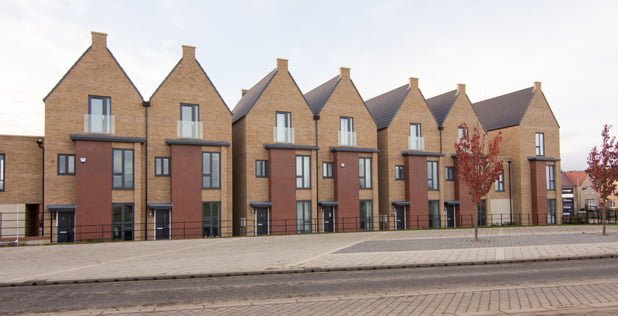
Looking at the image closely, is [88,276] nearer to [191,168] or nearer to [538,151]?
[191,168]

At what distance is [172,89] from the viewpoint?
28.9 m

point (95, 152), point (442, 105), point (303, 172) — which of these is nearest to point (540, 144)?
point (442, 105)

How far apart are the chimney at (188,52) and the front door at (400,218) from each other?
16078 mm

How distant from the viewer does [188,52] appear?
98.0 ft

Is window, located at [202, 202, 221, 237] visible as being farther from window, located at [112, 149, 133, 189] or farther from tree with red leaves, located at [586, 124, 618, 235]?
tree with red leaves, located at [586, 124, 618, 235]

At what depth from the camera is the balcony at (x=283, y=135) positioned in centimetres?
3127

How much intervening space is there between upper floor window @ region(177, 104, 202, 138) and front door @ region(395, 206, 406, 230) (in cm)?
1392

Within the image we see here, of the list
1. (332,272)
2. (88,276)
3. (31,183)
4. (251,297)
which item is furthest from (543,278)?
(31,183)

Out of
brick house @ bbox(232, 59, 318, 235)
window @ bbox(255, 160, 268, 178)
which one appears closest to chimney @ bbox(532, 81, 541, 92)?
brick house @ bbox(232, 59, 318, 235)

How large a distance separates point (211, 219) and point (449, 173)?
17262mm

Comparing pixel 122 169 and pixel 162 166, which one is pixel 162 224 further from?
pixel 122 169

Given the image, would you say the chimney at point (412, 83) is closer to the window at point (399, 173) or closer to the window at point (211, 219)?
the window at point (399, 173)

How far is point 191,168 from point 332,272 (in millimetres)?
16584

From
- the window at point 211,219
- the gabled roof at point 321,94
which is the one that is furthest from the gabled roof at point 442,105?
the window at point 211,219
